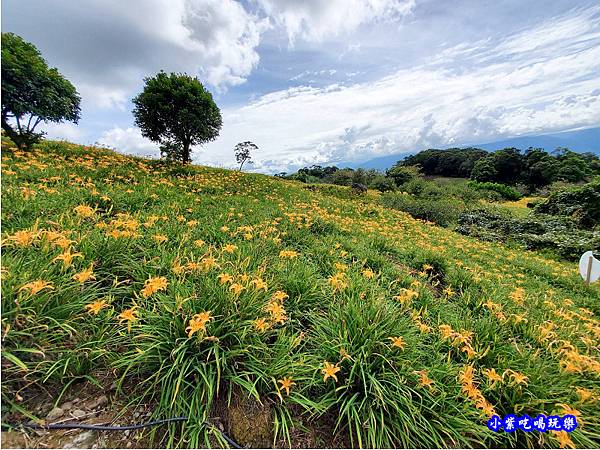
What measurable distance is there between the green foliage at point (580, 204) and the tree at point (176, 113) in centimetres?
1942

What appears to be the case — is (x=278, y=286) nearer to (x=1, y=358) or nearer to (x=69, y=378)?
(x=69, y=378)

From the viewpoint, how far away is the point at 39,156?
240 inches

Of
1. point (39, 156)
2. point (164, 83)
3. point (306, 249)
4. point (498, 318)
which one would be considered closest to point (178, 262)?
point (306, 249)

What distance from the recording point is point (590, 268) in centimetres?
514

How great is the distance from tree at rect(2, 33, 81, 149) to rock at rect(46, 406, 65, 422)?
7.26m

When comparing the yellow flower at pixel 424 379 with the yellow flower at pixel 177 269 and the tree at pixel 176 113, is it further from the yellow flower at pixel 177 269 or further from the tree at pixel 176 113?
the tree at pixel 176 113

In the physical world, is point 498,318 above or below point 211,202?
below

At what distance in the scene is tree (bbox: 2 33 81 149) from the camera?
5.64 meters

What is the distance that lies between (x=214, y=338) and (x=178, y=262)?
42.7 inches

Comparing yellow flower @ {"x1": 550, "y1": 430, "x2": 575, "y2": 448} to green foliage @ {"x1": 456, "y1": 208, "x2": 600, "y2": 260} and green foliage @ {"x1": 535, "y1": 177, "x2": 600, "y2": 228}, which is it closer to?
green foliage @ {"x1": 456, "y1": 208, "x2": 600, "y2": 260}

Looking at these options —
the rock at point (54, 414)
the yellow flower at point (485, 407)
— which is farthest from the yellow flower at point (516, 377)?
the rock at point (54, 414)

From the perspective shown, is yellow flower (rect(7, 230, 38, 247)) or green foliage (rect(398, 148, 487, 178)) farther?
green foliage (rect(398, 148, 487, 178))

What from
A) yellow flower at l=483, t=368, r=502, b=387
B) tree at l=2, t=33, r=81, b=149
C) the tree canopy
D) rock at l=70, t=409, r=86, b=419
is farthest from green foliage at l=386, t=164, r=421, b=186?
rock at l=70, t=409, r=86, b=419

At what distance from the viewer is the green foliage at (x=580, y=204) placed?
512 inches
